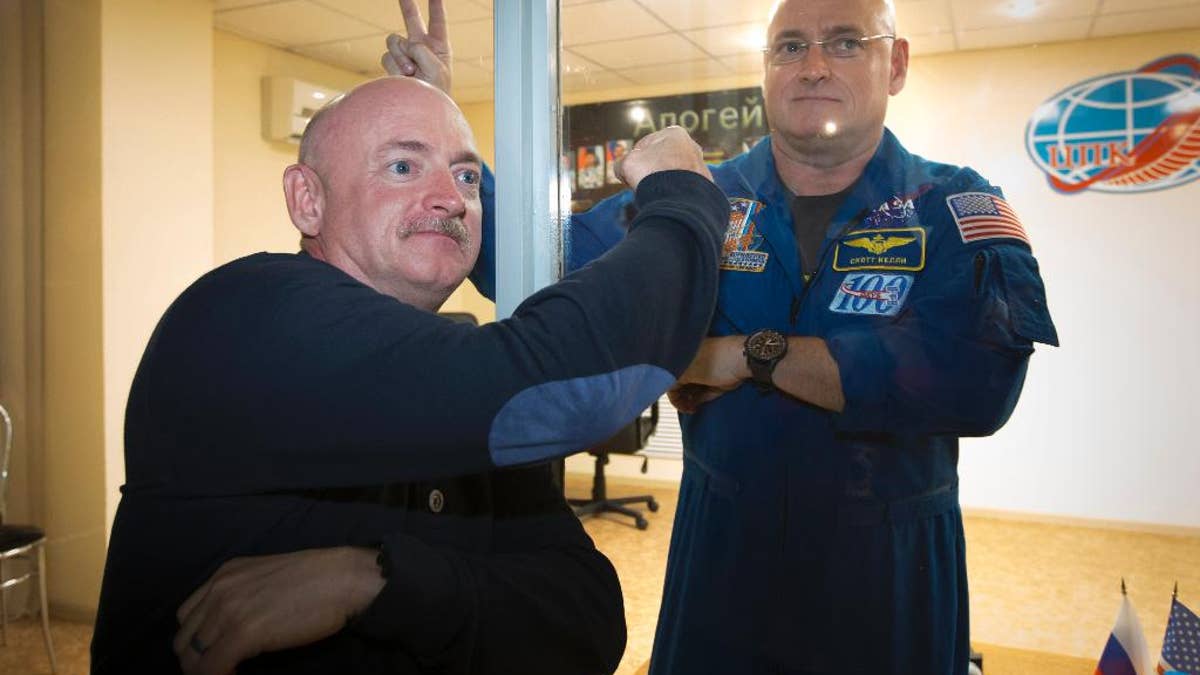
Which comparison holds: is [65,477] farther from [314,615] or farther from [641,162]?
[641,162]

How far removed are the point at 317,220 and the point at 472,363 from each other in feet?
1.22

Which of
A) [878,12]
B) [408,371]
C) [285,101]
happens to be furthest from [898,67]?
[285,101]

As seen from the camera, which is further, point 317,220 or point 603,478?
point 603,478

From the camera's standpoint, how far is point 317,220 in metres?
0.87

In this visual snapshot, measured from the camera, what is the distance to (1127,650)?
1.07 metres

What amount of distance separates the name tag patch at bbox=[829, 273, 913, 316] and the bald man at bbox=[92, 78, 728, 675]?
0.83ft

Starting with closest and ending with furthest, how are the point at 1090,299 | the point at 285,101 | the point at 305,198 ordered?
the point at 305,198
the point at 1090,299
the point at 285,101

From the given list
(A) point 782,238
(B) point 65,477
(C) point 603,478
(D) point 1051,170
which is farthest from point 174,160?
(D) point 1051,170

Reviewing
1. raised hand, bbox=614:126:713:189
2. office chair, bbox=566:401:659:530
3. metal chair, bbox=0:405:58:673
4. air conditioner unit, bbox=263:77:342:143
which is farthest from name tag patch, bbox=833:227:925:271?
metal chair, bbox=0:405:58:673

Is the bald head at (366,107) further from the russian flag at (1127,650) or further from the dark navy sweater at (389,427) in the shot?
the russian flag at (1127,650)

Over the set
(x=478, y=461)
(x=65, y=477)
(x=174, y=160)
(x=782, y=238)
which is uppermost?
(x=174, y=160)

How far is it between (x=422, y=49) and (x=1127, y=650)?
3.91ft

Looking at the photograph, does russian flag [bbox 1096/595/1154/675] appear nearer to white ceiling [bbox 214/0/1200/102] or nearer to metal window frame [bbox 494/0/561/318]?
white ceiling [bbox 214/0/1200/102]

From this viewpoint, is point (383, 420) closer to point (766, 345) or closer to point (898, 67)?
point (766, 345)
